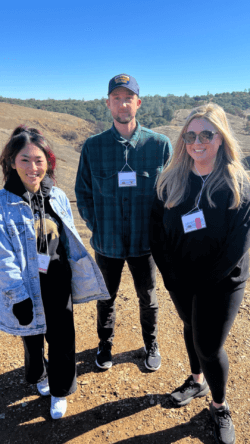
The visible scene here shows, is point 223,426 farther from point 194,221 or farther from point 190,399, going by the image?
point 194,221

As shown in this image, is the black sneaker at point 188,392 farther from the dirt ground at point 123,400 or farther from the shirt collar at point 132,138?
the shirt collar at point 132,138

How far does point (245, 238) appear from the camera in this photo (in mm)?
1655

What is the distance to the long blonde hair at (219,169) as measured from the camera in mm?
1700

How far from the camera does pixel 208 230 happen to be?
67.7 inches

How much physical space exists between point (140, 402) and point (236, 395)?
0.77 meters

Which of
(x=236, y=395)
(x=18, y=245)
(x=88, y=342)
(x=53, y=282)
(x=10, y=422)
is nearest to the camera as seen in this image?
(x=18, y=245)

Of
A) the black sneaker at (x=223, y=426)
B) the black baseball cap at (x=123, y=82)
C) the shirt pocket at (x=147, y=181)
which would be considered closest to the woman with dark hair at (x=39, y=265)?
the shirt pocket at (x=147, y=181)

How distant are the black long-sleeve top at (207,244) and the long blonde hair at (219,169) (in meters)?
0.03

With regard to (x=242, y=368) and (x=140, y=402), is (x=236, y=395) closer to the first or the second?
(x=242, y=368)

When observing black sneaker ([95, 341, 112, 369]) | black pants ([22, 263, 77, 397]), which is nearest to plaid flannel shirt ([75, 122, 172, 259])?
black pants ([22, 263, 77, 397])

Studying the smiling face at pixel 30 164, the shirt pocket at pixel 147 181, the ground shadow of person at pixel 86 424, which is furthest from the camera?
the shirt pocket at pixel 147 181

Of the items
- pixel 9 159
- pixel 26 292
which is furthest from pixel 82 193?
pixel 26 292

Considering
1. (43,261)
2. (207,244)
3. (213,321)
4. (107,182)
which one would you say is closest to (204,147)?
(207,244)

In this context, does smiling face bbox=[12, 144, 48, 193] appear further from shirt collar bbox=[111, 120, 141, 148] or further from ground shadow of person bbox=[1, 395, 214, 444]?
ground shadow of person bbox=[1, 395, 214, 444]
